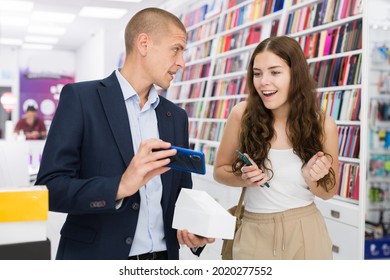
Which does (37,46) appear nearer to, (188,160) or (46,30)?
(46,30)

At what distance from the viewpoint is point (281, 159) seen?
155cm

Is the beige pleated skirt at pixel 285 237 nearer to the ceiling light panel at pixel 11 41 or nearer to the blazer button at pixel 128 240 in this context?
the blazer button at pixel 128 240

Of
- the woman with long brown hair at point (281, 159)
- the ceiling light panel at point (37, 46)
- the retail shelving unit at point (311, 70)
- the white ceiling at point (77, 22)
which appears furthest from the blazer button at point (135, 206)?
the ceiling light panel at point (37, 46)

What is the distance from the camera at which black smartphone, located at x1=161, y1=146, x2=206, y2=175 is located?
1057 mm

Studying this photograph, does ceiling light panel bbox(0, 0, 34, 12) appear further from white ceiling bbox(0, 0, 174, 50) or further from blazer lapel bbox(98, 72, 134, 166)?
blazer lapel bbox(98, 72, 134, 166)

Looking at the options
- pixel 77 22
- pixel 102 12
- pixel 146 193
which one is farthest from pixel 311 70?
pixel 77 22

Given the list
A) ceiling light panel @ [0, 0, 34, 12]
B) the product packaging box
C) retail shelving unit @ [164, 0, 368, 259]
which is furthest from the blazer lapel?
ceiling light panel @ [0, 0, 34, 12]

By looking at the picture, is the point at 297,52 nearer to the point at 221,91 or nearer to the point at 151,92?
the point at 151,92

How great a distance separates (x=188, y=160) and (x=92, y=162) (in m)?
0.30

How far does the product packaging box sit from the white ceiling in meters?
5.50

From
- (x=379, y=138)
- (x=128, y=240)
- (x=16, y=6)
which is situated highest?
(x=16, y=6)

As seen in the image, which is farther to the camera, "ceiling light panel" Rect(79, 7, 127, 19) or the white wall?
the white wall
